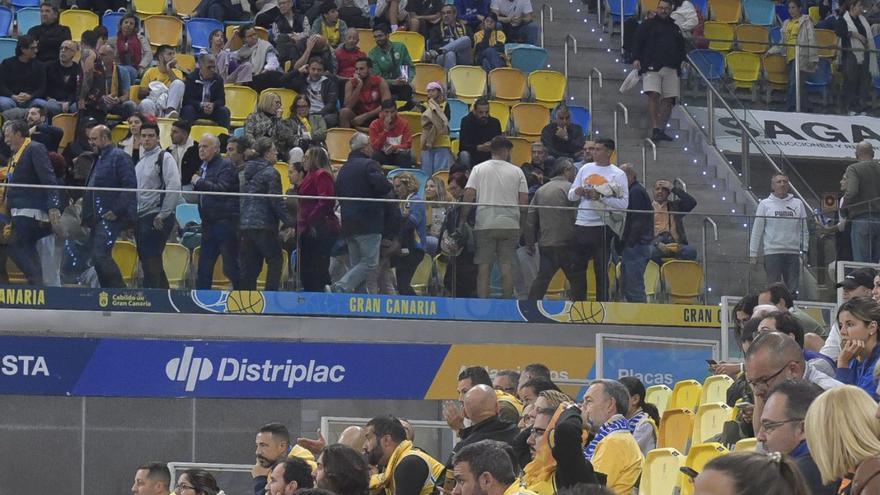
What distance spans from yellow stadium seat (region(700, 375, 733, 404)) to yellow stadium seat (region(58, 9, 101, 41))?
438 inches

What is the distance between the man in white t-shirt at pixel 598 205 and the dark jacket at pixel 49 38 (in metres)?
5.90

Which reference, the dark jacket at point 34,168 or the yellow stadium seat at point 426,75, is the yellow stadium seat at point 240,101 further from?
the dark jacket at point 34,168

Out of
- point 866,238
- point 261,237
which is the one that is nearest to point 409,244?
point 261,237

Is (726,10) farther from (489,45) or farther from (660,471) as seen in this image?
(660,471)

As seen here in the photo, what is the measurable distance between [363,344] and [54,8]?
620 centimetres

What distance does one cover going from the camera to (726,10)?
23000 mm

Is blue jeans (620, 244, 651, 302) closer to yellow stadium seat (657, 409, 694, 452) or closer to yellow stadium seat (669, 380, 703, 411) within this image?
yellow stadium seat (669, 380, 703, 411)

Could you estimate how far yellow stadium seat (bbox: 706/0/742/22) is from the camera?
75.2ft

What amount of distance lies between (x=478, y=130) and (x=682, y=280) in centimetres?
362

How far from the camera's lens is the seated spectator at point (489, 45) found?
20.4m

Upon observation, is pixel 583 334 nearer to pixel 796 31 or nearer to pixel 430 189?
pixel 430 189

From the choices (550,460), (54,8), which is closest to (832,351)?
(550,460)

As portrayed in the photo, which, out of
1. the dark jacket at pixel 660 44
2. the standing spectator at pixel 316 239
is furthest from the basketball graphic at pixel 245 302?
the dark jacket at pixel 660 44

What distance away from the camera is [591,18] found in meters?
22.6
